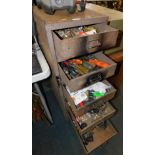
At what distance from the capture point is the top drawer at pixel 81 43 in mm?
675

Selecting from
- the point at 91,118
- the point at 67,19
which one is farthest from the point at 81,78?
the point at 91,118

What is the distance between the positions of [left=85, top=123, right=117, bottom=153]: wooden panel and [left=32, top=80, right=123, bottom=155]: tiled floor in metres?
0.07

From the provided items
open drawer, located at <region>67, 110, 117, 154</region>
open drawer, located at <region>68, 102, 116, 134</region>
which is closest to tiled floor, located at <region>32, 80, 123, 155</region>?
open drawer, located at <region>67, 110, 117, 154</region>

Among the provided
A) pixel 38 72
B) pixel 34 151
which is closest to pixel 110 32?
pixel 38 72

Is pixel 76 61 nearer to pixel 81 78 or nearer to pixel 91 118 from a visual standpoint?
pixel 81 78

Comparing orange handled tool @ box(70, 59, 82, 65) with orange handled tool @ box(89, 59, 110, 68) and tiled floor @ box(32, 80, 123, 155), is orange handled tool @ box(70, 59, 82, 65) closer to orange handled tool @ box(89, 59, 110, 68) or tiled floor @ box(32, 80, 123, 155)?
orange handled tool @ box(89, 59, 110, 68)

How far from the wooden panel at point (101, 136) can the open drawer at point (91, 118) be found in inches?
6.6

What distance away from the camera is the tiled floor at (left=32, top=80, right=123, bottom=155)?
1.14 m

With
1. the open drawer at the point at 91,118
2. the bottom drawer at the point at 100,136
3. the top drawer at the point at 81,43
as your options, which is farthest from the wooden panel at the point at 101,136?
the top drawer at the point at 81,43

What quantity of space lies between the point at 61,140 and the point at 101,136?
36 centimetres
